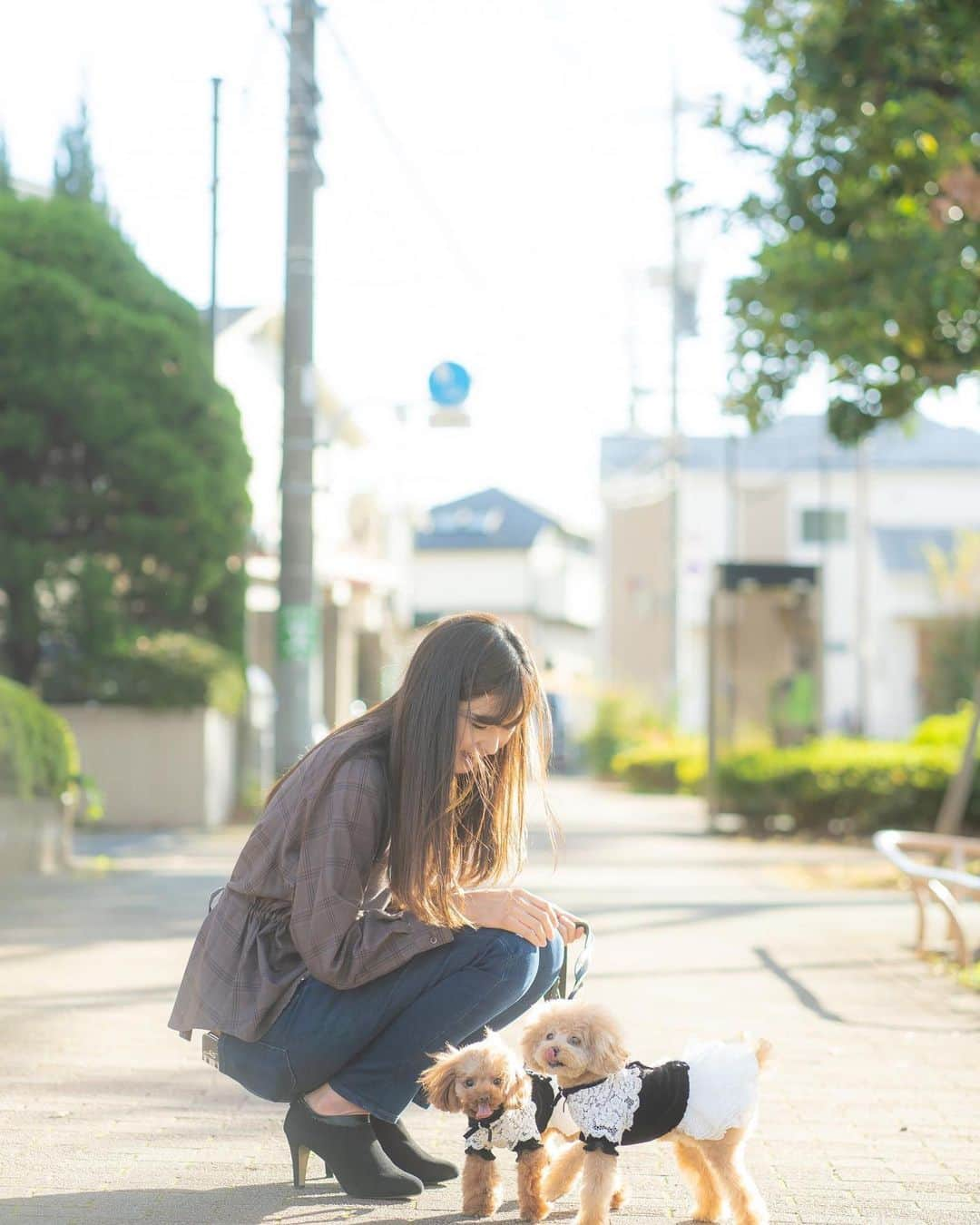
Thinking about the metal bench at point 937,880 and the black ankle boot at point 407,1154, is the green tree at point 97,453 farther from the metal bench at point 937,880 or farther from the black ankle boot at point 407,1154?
the black ankle boot at point 407,1154

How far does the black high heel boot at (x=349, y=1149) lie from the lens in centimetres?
430

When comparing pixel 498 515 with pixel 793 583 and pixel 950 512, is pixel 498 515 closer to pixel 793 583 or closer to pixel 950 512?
pixel 950 512

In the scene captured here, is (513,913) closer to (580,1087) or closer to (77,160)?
(580,1087)

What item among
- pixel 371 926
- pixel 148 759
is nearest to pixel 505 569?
pixel 148 759

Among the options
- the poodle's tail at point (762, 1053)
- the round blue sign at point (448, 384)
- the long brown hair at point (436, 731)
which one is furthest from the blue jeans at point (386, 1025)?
the round blue sign at point (448, 384)

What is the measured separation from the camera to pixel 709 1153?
13.8 ft

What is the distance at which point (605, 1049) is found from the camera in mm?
4035

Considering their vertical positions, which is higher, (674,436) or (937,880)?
(674,436)

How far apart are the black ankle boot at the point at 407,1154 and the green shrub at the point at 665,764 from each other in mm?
23952

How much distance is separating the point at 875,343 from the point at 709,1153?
8.46 metres

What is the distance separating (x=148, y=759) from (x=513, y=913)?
13930mm

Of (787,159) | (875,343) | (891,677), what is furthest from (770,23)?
(891,677)

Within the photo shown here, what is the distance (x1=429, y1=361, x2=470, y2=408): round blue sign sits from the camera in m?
16.9

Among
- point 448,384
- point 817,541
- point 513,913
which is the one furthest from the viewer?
point 817,541
